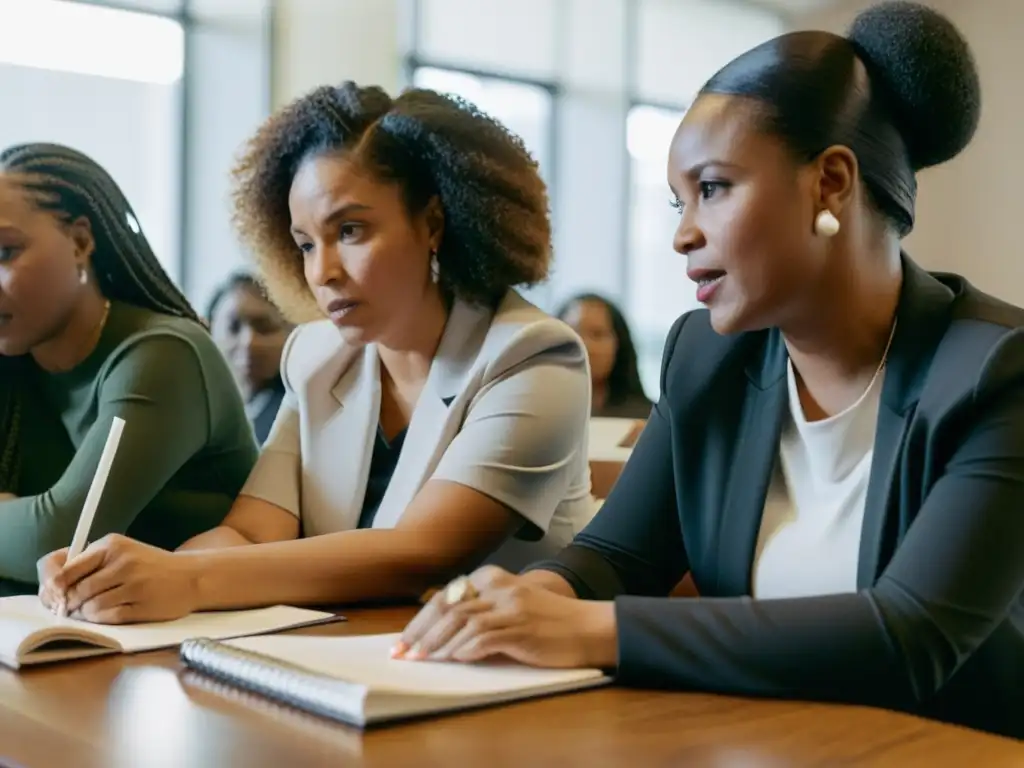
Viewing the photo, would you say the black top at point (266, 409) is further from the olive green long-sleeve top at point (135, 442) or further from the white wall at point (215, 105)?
the white wall at point (215, 105)

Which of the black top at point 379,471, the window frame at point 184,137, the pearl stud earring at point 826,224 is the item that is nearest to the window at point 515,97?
the window frame at point 184,137

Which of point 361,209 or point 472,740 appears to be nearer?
point 472,740

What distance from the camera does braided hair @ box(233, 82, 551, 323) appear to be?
1573mm

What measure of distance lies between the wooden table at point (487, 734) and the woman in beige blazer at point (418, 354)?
480 millimetres

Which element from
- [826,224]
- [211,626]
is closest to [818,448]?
[826,224]

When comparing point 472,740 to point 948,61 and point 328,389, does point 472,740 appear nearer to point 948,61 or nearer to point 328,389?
point 948,61

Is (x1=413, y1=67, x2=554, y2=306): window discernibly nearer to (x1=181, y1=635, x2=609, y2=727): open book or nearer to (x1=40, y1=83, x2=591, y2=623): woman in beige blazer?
(x1=40, y1=83, x2=591, y2=623): woman in beige blazer

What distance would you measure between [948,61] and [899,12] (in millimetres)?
66

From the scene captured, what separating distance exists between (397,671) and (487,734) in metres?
0.14

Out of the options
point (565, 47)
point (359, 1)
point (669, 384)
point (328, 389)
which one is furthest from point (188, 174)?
point (669, 384)

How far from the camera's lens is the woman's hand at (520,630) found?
3.08 feet

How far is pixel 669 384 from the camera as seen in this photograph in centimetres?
128

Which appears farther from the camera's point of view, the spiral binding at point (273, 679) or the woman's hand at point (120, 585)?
the woman's hand at point (120, 585)

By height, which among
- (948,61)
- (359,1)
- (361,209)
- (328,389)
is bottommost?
(328,389)
